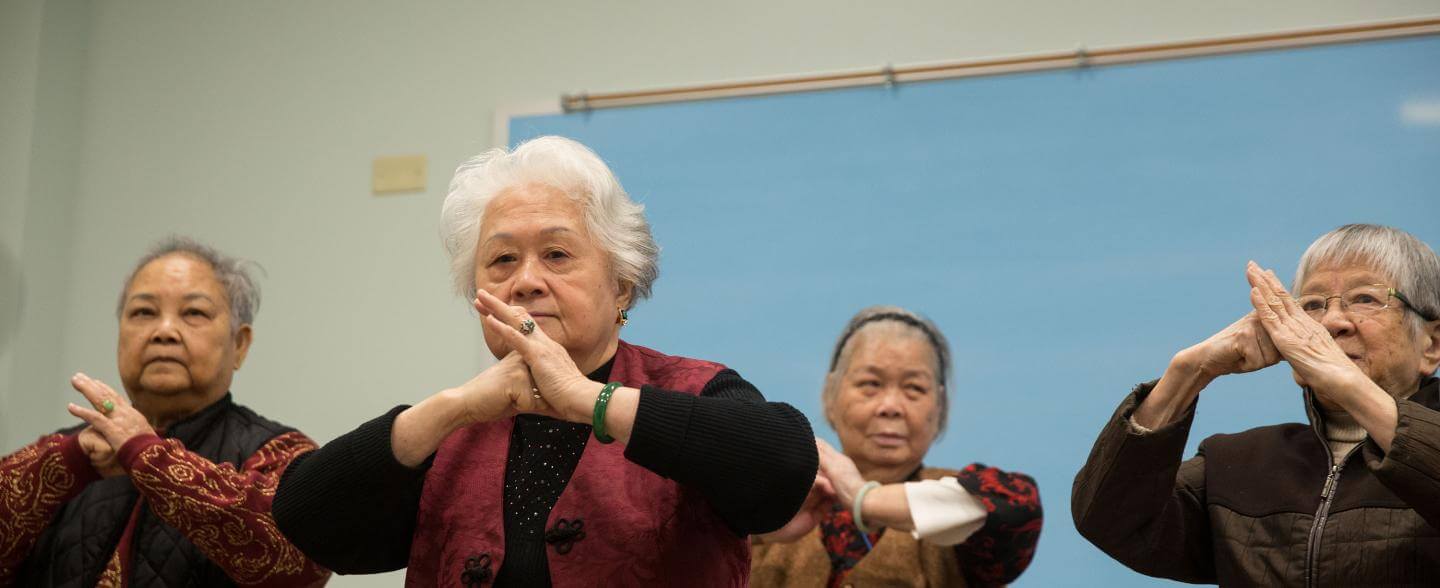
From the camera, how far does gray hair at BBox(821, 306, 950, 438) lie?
118 inches

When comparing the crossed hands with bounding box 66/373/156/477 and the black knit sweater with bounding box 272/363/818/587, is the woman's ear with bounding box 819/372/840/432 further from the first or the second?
the crossed hands with bounding box 66/373/156/477

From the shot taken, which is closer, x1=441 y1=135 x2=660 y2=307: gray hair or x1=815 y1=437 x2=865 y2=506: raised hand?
x1=441 y1=135 x2=660 y2=307: gray hair

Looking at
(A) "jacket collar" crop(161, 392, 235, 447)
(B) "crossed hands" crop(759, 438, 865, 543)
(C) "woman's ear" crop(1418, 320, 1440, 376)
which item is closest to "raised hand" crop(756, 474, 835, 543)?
(B) "crossed hands" crop(759, 438, 865, 543)

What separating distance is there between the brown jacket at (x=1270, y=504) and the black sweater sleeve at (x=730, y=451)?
593 millimetres

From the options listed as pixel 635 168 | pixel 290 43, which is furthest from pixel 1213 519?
pixel 290 43

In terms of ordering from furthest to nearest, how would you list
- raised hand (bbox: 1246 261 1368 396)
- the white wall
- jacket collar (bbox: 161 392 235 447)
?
1. the white wall
2. jacket collar (bbox: 161 392 235 447)
3. raised hand (bbox: 1246 261 1368 396)

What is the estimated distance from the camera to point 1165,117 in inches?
133

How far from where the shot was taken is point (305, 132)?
165 inches

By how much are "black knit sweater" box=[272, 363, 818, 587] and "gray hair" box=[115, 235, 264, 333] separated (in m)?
1.06

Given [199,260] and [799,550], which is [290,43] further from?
[799,550]

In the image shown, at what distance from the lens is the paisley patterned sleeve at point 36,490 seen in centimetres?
255

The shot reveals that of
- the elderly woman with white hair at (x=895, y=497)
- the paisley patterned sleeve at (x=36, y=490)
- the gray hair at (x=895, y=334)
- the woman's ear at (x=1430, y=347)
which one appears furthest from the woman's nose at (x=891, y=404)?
the paisley patterned sleeve at (x=36, y=490)

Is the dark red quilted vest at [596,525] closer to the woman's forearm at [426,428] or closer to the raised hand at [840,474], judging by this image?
the woman's forearm at [426,428]

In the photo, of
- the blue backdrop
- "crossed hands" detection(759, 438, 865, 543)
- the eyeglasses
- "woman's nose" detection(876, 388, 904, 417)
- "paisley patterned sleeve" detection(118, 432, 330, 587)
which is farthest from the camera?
the blue backdrop
